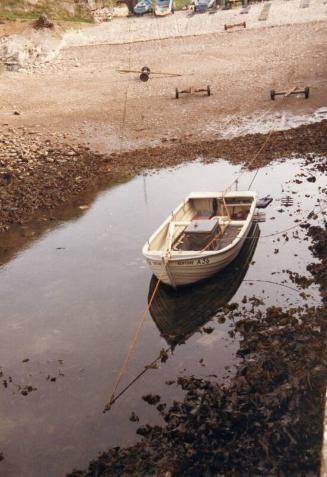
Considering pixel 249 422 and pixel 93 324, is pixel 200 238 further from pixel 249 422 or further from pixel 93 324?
pixel 249 422

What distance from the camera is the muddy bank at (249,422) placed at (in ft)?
33.4

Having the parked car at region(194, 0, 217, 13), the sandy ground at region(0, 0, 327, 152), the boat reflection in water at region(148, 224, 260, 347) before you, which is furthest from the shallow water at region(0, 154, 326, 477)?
the parked car at region(194, 0, 217, 13)

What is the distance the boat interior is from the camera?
55.8 ft

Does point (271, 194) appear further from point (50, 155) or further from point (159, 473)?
point (159, 473)

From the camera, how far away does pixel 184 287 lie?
16656mm

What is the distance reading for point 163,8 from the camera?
187ft

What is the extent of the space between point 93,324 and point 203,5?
47.8 meters

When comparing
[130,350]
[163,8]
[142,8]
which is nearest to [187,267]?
[130,350]

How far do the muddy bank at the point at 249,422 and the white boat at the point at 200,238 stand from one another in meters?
3.19

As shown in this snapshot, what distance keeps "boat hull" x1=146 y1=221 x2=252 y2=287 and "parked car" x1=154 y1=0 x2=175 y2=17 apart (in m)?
45.1

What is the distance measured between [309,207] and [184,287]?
669 cm

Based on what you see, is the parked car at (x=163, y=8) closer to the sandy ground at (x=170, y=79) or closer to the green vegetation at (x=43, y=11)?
the sandy ground at (x=170, y=79)

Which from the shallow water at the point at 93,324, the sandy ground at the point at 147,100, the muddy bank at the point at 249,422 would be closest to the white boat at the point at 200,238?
the shallow water at the point at 93,324

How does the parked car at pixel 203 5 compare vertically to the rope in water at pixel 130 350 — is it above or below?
above
